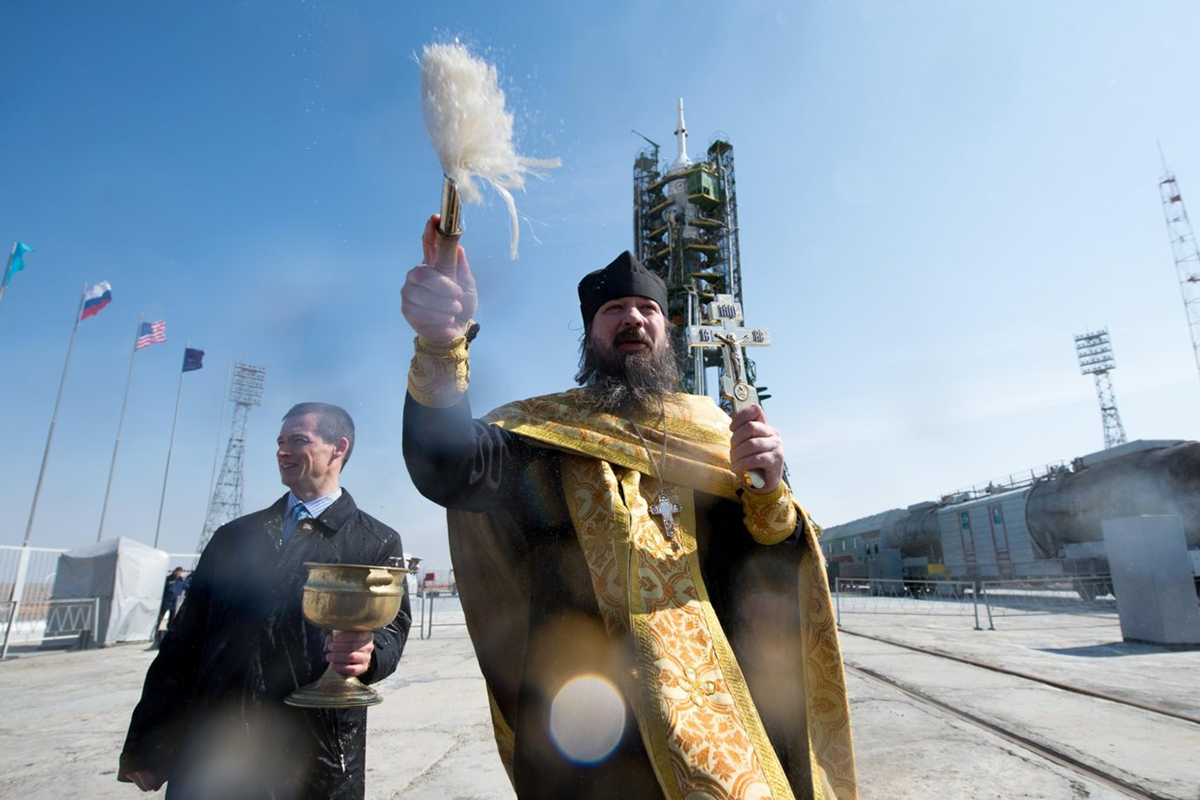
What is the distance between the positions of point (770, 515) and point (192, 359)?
36.4m

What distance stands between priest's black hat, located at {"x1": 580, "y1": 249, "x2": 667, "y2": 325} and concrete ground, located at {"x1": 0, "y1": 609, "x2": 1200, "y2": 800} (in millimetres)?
3457

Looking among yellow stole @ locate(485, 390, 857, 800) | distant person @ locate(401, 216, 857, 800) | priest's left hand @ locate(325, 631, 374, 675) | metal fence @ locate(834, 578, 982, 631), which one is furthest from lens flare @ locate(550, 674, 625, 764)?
metal fence @ locate(834, 578, 982, 631)

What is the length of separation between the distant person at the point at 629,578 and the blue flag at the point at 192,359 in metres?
35.4

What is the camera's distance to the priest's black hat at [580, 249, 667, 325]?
7.61ft

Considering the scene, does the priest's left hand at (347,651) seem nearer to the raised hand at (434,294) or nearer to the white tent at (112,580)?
the raised hand at (434,294)

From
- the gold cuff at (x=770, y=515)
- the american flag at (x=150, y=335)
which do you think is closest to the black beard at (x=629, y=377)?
the gold cuff at (x=770, y=515)

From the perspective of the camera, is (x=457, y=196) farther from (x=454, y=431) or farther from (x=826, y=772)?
(x=826, y=772)

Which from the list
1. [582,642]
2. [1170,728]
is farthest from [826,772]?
[1170,728]

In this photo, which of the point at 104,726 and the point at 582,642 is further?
the point at 104,726

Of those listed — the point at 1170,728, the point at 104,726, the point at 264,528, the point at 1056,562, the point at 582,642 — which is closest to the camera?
the point at 582,642

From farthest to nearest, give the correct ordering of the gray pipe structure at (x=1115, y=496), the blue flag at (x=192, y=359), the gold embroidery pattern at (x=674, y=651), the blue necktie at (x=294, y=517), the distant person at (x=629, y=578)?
the blue flag at (x=192, y=359), the gray pipe structure at (x=1115, y=496), the blue necktie at (x=294, y=517), the distant person at (x=629, y=578), the gold embroidery pattern at (x=674, y=651)

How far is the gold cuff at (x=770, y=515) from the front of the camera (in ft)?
5.86

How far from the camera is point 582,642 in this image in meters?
1.68

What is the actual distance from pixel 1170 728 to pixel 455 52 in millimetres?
7131
